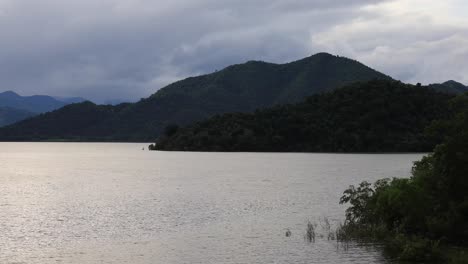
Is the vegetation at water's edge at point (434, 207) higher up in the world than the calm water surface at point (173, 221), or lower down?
higher up

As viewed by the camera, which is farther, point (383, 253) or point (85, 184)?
point (85, 184)

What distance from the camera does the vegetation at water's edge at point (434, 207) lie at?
40719mm

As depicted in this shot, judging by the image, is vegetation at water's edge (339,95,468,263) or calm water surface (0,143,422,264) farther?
calm water surface (0,143,422,264)

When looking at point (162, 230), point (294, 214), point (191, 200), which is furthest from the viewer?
point (191, 200)

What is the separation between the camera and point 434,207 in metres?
44.0

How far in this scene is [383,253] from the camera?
4238 centimetres

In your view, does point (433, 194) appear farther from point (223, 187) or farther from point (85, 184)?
point (85, 184)

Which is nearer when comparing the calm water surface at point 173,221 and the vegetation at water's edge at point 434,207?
the vegetation at water's edge at point 434,207

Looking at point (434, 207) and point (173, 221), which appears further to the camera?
point (173, 221)

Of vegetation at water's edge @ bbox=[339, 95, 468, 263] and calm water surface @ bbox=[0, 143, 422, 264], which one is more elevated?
vegetation at water's edge @ bbox=[339, 95, 468, 263]

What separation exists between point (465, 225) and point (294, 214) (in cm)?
2525

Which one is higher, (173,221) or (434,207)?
(434,207)

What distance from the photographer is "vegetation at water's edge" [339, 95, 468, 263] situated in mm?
40719

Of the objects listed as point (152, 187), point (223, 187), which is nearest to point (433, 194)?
point (223, 187)
